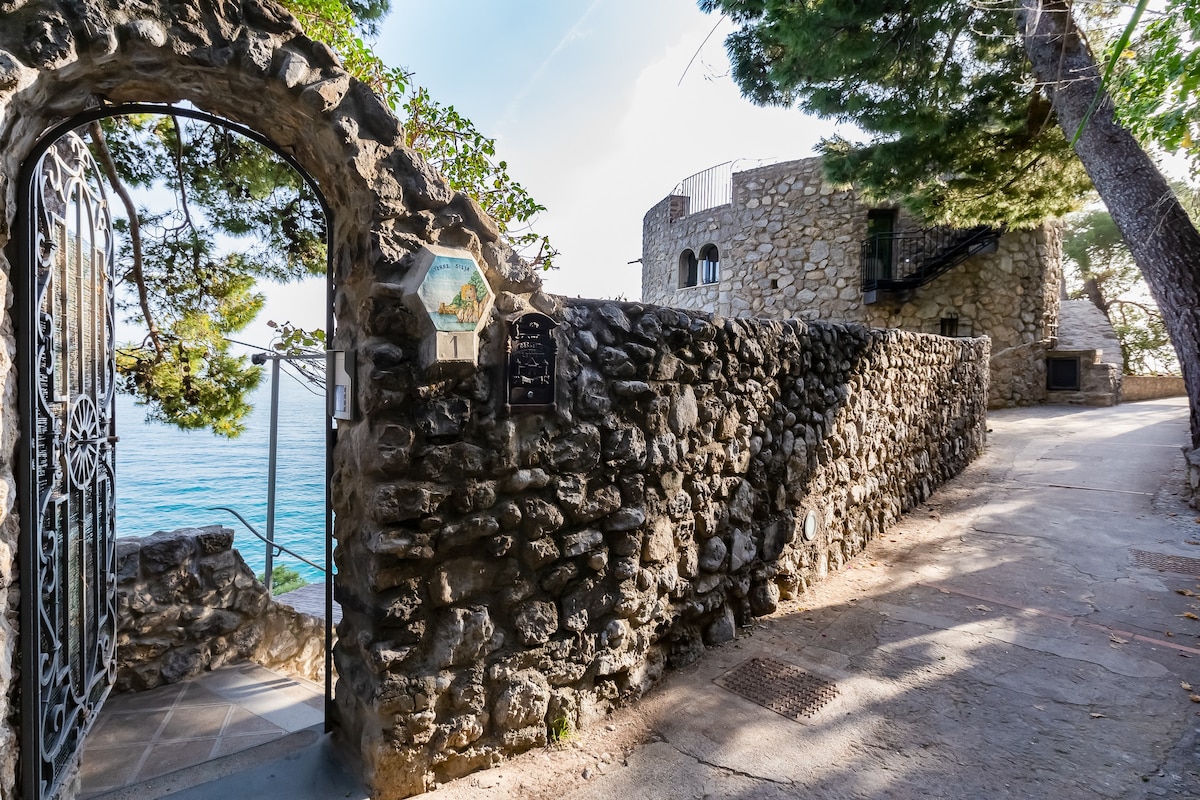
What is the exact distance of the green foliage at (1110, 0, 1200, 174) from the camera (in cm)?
250

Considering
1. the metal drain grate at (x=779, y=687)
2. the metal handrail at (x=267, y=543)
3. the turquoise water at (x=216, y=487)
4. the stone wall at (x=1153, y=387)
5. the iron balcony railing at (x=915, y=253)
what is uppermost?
the iron balcony railing at (x=915, y=253)

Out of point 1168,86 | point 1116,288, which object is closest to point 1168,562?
point 1168,86

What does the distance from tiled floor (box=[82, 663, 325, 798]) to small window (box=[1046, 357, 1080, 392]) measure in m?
15.4

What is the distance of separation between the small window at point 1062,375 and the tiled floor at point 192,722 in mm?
15381

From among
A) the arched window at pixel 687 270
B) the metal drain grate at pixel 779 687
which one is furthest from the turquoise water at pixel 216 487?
the arched window at pixel 687 270

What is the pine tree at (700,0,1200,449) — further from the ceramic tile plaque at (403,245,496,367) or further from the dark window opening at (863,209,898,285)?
the dark window opening at (863,209,898,285)

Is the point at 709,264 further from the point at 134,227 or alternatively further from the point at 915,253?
the point at 134,227

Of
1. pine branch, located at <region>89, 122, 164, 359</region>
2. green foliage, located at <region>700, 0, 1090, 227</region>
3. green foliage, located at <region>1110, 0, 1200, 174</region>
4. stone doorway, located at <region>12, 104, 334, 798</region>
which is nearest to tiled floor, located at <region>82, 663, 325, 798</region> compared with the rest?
stone doorway, located at <region>12, 104, 334, 798</region>

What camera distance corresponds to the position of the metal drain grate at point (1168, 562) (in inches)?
173

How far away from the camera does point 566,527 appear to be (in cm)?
267

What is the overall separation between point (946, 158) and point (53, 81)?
27.8 ft

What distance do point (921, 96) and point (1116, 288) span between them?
19317 mm

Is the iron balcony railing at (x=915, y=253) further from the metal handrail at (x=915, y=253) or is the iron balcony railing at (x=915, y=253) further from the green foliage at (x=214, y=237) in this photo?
the green foliage at (x=214, y=237)

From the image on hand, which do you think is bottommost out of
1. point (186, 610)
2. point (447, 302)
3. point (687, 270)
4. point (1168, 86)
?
point (186, 610)
